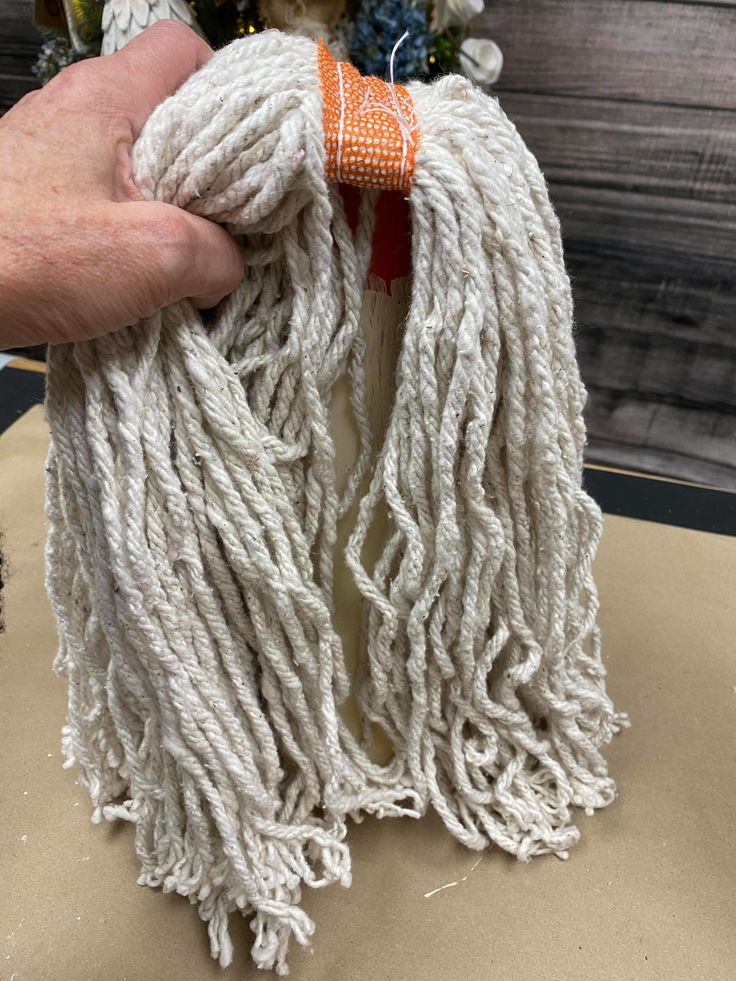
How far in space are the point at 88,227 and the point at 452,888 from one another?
599 mm

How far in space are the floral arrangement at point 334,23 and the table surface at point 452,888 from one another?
719mm

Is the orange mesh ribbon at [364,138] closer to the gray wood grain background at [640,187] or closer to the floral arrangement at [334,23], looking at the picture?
the floral arrangement at [334,23]

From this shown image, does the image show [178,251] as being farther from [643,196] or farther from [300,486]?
[643,196]

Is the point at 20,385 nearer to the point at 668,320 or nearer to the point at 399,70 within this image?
the point at 399,70

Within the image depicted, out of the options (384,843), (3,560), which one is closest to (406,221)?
(384,843)

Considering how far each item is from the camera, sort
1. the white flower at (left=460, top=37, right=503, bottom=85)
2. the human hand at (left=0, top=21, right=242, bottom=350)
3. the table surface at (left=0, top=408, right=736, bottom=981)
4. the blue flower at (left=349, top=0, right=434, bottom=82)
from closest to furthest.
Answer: the human hand at (left=0, top=21, right=242, bottom=350)
the table surface at (left=0, top=408, right=736, bottom=981)
the blue flower at (left=349, top=0, right=434, bottom=82)
the white flower at (left=460, top=37, right=503, bottom=85)

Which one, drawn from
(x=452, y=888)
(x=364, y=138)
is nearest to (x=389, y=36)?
(x=364, y=138)

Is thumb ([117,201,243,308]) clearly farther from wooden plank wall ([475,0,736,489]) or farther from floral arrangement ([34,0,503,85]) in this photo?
wooden plank wall ([475,0,736,489])

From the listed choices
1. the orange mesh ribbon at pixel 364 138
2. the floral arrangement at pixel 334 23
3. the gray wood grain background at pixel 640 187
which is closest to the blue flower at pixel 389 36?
the floral arrangement at pixel 334 23

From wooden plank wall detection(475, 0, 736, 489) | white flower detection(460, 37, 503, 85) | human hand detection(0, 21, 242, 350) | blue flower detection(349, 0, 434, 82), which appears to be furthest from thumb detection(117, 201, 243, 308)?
wooden plank wall detection(475, 0, 736, 489)

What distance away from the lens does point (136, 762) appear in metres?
0.59

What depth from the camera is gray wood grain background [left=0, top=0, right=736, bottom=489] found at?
3.04 ft

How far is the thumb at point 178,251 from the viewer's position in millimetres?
420

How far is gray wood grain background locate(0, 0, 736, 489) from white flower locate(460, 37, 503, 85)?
6 cm
